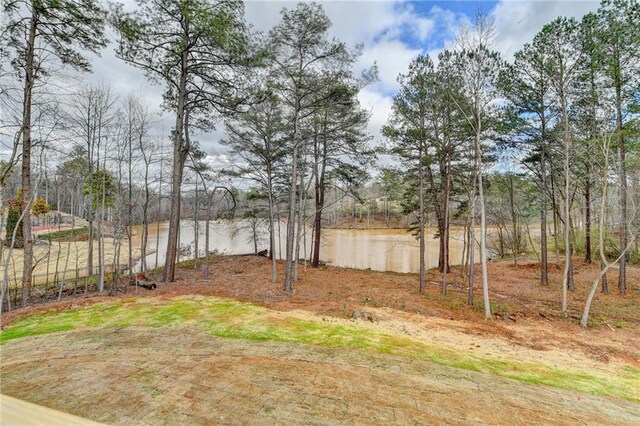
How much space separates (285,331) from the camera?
17.5 ft

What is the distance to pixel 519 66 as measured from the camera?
9547mm


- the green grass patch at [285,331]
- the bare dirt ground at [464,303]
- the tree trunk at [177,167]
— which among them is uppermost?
the tree trunk at [177,167]

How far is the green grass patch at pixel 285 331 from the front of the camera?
13.9 ft

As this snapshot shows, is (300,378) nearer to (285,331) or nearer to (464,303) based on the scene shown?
(285,331)

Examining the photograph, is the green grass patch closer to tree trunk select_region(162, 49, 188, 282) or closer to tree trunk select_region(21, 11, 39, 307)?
tree trunk select_region(21, 11, 39, 307)

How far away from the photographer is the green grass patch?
423cm

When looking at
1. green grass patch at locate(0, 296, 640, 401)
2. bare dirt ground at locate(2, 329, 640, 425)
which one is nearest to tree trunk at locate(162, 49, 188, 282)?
green grass patch at locate(0, 296, 640, 401)

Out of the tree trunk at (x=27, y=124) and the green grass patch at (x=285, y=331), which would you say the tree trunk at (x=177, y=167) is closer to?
the green grass patch at (x=285, y=331)

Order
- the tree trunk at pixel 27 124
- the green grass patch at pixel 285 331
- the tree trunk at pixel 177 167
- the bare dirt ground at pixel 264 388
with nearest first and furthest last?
1. the bare dirt ground at pixel 264 388
2. the green grass patch at pixel 285 331
3. the tree trunk at pixel 27 124
4. the tree trunk at pixel 177 167

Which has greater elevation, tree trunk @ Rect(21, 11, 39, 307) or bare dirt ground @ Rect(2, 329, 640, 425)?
tree trunk @ Rect(21, 11, 39, 307)

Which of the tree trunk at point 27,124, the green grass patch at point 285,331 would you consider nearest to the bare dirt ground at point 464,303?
the green grass patch at point 285,331

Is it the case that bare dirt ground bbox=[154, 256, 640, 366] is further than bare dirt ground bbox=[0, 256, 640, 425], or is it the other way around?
bare dirt ground bbox=[154, 256, 640, 366]

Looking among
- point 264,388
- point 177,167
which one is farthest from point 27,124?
point 264,388

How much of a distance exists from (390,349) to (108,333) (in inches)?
183
